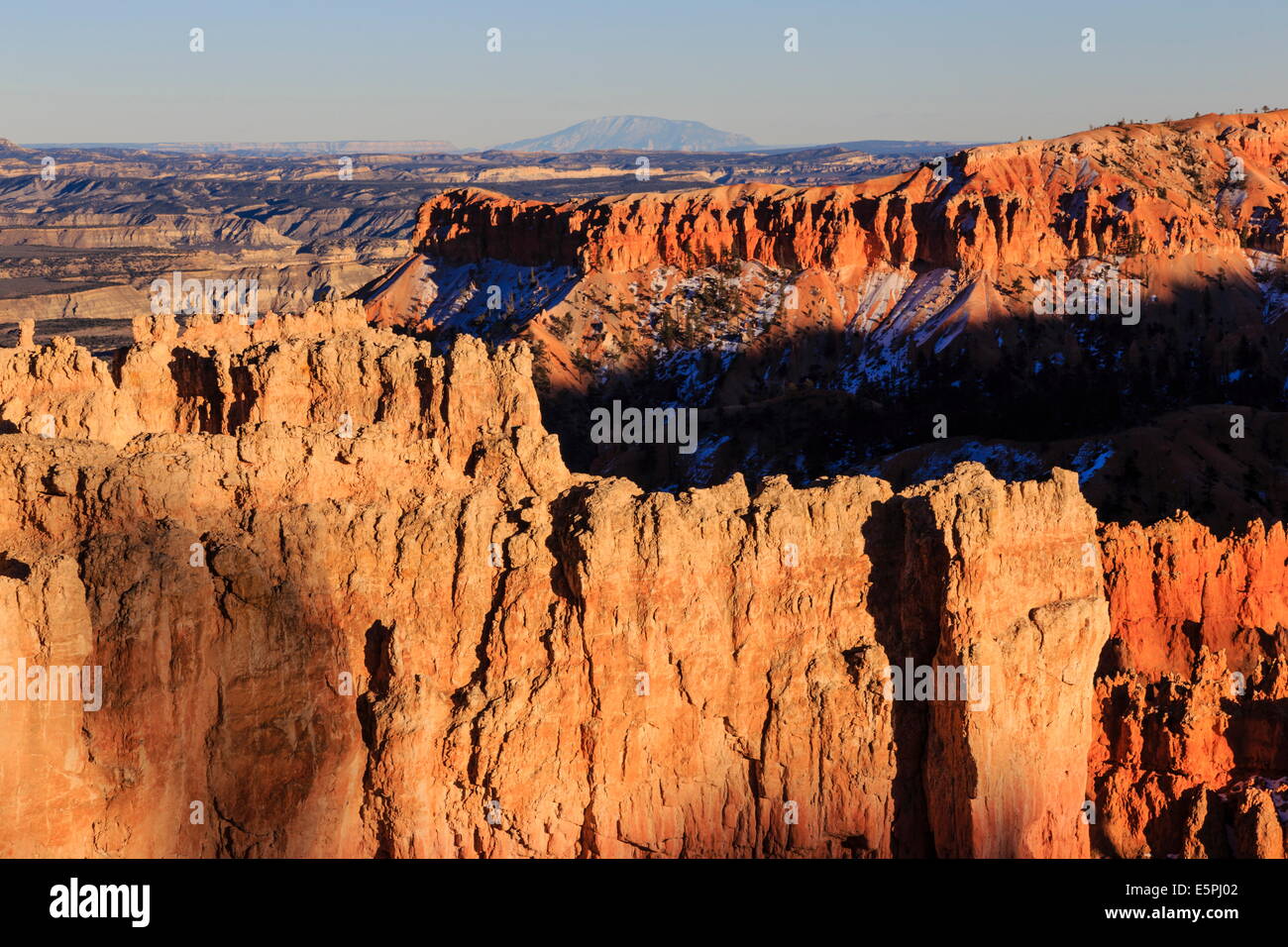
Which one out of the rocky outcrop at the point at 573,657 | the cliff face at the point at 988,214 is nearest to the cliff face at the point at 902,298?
the cliff face at the point at 988,214

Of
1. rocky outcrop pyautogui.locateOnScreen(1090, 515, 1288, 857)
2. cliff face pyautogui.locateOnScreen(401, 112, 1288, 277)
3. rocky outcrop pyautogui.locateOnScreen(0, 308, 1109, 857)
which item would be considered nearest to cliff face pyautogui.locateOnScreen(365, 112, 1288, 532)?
cliff face pyautogui.locateOnScreen(401, 112, 1288, 277)

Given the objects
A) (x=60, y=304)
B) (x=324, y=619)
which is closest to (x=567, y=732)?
(x=324, y=619)

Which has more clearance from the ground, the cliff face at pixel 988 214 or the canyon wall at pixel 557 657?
the cliff face at pixel 988 214

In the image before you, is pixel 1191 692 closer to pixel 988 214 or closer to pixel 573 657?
pixel 573 657

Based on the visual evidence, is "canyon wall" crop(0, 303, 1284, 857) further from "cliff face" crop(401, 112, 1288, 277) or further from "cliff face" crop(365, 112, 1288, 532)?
"cliff face" crop(401, 112, 1288, 277)

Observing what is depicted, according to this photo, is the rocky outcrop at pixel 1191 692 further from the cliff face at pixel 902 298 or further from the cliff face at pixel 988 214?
the cliff face at pixel 988 214

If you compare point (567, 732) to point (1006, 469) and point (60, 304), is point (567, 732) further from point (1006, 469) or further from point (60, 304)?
point (60, 304)
